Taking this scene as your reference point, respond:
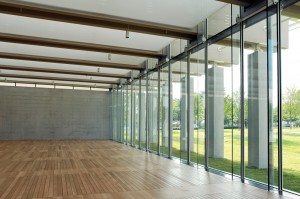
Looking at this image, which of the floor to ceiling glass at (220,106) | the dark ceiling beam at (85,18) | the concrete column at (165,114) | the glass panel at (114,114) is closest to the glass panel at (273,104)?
the floor to ceiling glass at (220,106)

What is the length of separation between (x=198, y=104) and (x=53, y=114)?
45.8ft

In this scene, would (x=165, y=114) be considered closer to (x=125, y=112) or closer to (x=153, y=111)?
(x=153, y=111)

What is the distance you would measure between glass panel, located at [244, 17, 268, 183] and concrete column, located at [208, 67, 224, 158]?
107 cm

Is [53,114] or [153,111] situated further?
[53,114]

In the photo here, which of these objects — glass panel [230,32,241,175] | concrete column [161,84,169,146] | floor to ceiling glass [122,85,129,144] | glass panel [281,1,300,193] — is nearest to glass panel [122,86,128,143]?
floor to ceiling glass [122,85,129,144]

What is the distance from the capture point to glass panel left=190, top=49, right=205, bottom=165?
307 inches

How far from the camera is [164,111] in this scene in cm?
1070

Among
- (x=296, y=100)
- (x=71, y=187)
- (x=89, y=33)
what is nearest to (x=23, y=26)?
(x=89, y=33)

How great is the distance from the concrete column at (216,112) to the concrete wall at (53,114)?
14.0 m

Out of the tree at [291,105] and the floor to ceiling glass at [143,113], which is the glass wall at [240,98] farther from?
the floor to ceiling glass at [143,113]

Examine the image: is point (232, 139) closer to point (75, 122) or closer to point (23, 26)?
point (23, 26)

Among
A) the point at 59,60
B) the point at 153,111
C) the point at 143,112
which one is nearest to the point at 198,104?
the point at 153,111

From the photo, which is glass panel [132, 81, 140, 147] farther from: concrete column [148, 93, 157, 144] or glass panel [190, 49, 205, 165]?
glass panel [190, 49, 205, 165]

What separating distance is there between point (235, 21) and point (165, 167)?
4.08 meters
